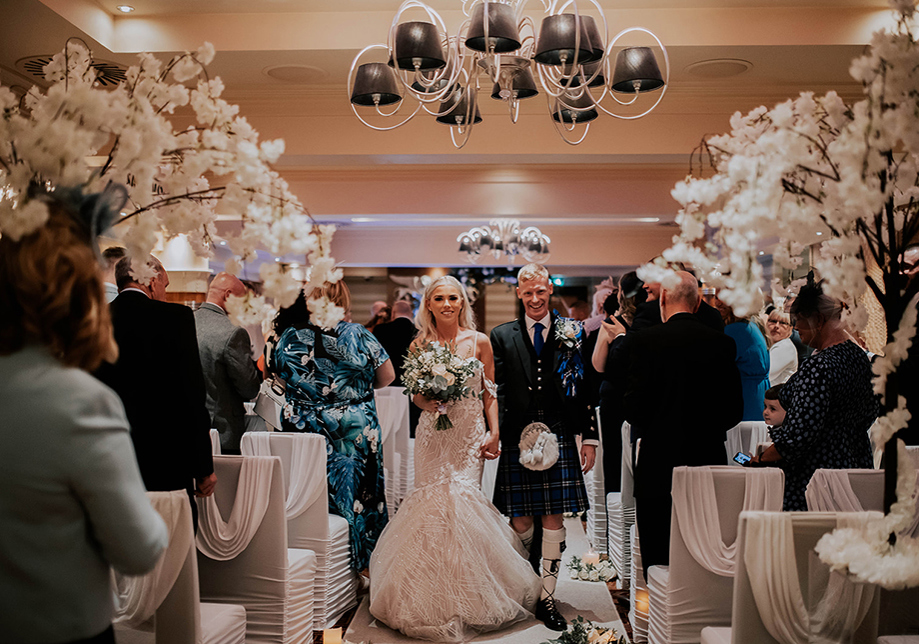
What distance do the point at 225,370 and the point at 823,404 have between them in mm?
3199

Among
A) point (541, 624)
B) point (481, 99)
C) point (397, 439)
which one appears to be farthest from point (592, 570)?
point (481, 99)

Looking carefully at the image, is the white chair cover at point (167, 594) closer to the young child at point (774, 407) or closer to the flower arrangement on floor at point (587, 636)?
the flower arrangement on floor at point (587, 636)

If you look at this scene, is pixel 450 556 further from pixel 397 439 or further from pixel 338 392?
pixel 397 439

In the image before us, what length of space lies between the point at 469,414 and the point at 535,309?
2.40 ft

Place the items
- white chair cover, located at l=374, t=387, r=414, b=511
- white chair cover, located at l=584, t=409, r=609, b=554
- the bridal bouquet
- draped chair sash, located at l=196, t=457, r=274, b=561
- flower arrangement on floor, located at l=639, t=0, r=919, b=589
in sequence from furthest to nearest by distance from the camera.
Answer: white chair cover, located at l=374, t=387, r=414, b=511, white chair cover, located at l=584, t=409, r=609, b=554, the bridal bouquet, draped chair sash, located at l=196, t=457, r=274, b=561, flower arrangement on floor, located at l=639, t=0, r=919, b=589

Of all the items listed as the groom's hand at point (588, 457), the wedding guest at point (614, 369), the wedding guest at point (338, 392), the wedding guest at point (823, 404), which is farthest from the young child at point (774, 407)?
the wedding guest at point (338, 392)

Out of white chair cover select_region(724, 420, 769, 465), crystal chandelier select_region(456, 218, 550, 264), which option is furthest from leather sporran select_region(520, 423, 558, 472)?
crystal chandelier select_region(456, 218, 550, 264)

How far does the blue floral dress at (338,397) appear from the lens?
433 centimetres

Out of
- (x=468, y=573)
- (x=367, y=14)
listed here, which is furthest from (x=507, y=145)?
(x=468, y=573)

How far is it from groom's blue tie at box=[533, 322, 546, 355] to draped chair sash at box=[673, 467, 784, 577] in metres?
1.50

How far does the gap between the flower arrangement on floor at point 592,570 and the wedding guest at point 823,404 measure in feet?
5.68

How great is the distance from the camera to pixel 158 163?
1.87 m

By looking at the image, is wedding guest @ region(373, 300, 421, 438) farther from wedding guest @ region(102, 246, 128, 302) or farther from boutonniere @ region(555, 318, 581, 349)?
wedding guest @ region(102, 246, 128, 302)

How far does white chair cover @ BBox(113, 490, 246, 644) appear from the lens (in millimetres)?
2291
